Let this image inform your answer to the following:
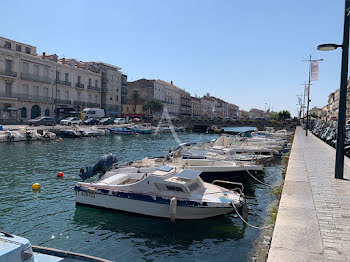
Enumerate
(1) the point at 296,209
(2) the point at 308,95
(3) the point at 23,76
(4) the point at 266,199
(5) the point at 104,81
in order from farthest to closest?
(5) the point at 104,81, (3) the point at 23,76, (2) the point at 308,95, (4) the point at 266,199, (1) the point at 296,209

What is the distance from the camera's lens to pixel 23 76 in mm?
54188

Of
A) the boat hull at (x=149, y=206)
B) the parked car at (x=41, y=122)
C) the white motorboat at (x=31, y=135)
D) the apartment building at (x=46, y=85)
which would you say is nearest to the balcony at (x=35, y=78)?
the apartment building at (x=46, y=85)

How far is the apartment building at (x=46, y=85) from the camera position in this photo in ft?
170

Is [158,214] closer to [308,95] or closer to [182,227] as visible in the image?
[182,227]

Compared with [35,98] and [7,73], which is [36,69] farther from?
[7,73]

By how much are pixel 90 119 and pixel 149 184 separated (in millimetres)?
54840

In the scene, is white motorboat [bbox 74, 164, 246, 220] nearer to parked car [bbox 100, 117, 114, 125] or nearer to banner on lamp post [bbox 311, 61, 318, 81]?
banner on lamp post [bbox 311, 61, 318, 81]

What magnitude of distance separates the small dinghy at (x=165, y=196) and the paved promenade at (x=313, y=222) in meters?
2.30

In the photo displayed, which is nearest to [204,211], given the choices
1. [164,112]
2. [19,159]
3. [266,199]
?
[266,199]

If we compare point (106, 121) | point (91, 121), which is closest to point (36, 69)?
point (91, 121)

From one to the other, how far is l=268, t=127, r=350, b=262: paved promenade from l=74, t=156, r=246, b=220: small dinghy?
230 cm

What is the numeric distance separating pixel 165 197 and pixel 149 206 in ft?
2.42

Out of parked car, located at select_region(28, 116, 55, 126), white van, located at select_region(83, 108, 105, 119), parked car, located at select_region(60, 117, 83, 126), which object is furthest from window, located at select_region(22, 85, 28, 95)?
white van, located at select_region(83, 108, 105, 119)

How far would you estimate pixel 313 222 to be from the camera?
703 centimetres
